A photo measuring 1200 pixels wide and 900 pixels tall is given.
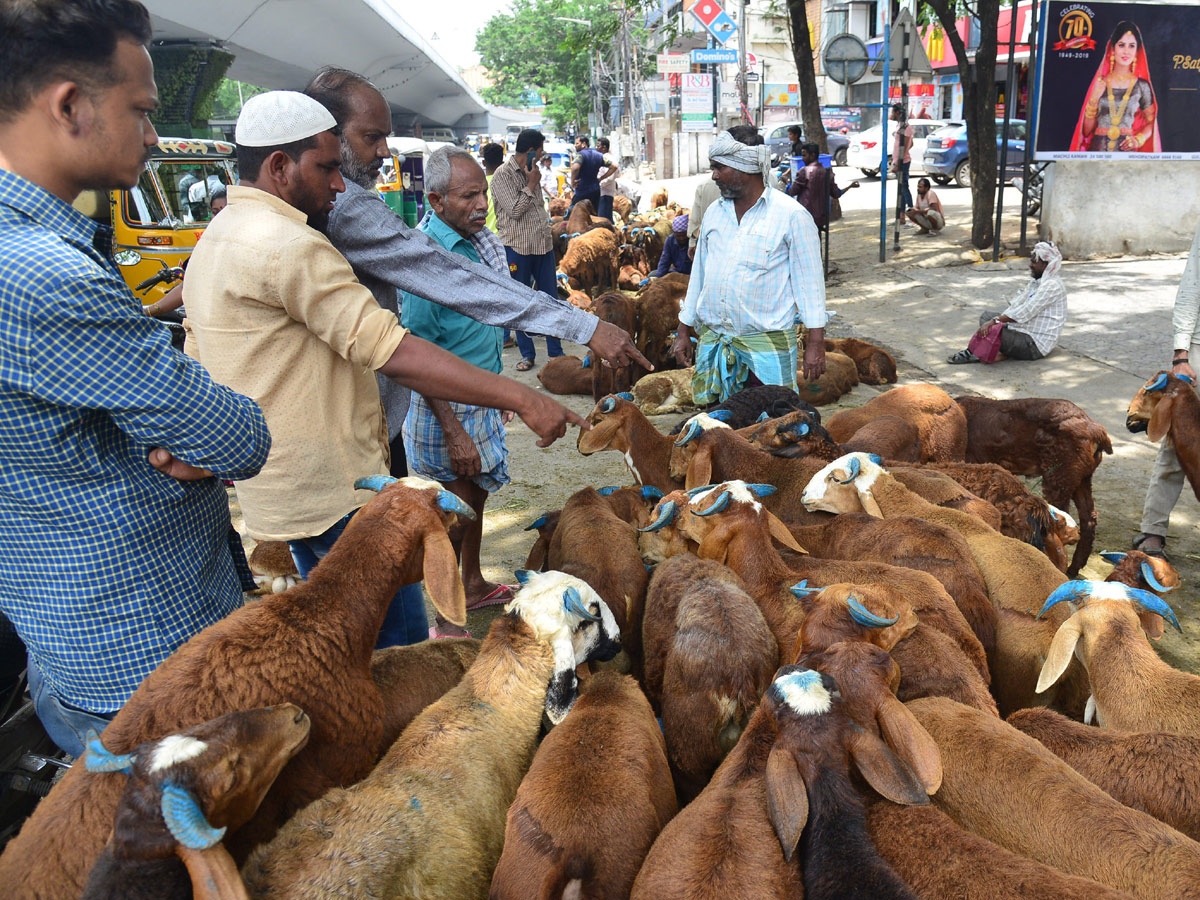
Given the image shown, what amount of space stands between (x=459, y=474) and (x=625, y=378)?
521 centimetres

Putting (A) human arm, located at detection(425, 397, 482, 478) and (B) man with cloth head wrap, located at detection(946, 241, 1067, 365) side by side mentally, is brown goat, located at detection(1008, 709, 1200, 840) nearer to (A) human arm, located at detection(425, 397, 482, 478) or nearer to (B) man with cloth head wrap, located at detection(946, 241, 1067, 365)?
(A) human arm, located at detection(425, 397, 482, 478)

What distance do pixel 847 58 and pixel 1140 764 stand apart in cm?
1355

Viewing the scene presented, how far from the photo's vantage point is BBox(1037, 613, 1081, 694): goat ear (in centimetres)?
326

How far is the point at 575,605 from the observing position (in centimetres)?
340

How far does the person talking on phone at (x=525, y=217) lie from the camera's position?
A: 34.7 feet

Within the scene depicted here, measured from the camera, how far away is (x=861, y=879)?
2.30 metres

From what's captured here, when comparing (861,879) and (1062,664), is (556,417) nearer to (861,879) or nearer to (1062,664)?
(861,879)

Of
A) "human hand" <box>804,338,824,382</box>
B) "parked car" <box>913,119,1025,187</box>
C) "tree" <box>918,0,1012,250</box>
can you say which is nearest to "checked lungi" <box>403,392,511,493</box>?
"human hand" <box>804,338,824,382</box>

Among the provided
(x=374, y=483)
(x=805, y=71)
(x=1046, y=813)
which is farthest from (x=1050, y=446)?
(x=805, y=71)

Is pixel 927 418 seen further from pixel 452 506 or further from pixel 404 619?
pixel 452 506

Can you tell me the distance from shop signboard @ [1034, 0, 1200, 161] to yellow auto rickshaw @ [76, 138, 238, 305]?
489 inches

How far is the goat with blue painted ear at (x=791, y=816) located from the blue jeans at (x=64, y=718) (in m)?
1.66

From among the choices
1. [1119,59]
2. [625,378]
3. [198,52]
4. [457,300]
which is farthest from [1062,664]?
[198,52]

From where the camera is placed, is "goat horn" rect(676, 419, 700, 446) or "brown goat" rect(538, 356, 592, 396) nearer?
"goat horn" rect(676, 419, 700, 446)
